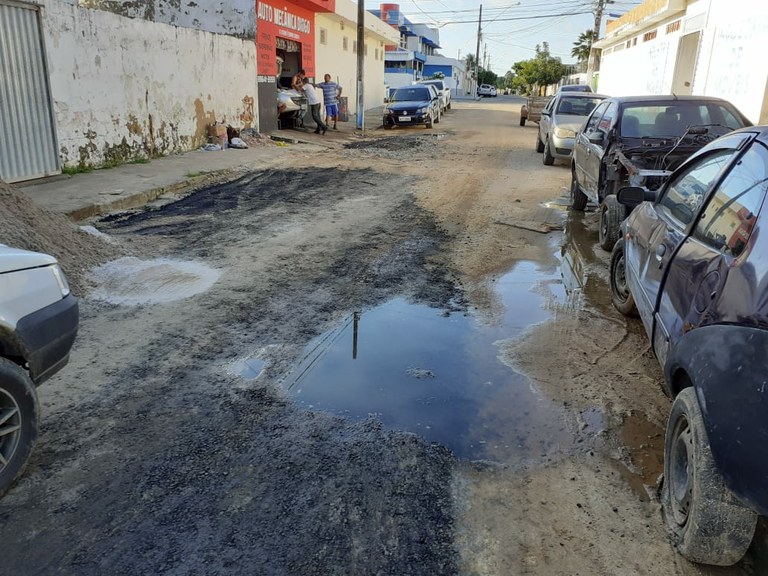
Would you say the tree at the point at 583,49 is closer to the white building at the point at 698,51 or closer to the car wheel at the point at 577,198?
the white building at the point at 698,51

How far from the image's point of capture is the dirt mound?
573 centimetres

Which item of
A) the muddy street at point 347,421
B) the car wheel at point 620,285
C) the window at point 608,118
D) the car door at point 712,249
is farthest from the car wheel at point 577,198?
the car door at point 712,249

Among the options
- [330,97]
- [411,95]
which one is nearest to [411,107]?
[411,95]

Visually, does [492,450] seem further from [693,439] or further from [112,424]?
[112,424]

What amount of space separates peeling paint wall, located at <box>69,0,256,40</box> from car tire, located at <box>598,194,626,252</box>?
509 inches

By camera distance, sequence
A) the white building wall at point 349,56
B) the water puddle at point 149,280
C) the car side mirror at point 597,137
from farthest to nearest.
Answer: the white building wall at point 349,56
the car side mirror at point 597,137
the water puddle at point 149,280

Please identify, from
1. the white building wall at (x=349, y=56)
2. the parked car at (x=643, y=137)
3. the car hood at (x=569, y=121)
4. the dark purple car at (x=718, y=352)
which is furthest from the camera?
the white building wall at (x=349, y=56)

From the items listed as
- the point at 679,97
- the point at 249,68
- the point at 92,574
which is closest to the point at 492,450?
the point at 92,574

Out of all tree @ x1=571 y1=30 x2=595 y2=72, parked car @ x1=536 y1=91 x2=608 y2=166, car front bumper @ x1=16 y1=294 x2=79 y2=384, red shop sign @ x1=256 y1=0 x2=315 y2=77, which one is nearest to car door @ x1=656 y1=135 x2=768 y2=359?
car front bumper @ x1=16 y1=294 x2=79 y2=384

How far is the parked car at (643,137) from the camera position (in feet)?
24.8

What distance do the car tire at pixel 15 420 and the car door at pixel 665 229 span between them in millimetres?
3121

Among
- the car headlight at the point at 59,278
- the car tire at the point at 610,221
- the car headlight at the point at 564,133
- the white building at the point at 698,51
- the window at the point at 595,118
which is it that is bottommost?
the car tire at the point at 610,221

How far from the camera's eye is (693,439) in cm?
247

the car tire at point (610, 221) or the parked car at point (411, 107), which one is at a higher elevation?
the parked car at point (411, 107)
